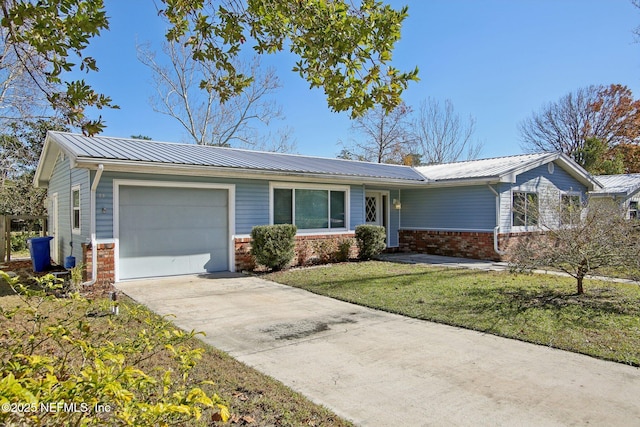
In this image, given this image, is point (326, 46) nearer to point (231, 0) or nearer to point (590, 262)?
point (231, 0)

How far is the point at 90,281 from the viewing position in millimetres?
8492

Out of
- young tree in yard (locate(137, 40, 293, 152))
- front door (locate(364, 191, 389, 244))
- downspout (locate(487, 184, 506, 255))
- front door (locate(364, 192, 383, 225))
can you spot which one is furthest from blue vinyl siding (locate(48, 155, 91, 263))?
young tree in yard (locate(137, 40, 293, 152))

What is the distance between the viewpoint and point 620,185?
19.5 metres

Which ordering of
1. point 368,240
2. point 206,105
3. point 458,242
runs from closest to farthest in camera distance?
point 368,240 → point 458,242 → point 206,105

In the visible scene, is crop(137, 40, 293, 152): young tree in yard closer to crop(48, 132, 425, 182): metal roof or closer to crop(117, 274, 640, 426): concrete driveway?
crop(48, 132, 425, 182): metal roof

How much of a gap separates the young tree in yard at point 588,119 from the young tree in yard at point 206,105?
2282 cm

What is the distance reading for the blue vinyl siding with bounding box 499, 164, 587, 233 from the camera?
526 inches

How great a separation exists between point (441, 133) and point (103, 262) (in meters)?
26.8

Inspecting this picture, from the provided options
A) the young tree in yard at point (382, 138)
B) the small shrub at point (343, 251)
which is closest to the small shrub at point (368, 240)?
the small shrub at point (343, 251)

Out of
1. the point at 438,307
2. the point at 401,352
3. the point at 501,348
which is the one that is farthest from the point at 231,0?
the point at 438,307

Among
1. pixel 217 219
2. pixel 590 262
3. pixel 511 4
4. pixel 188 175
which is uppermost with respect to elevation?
pixel 511 4

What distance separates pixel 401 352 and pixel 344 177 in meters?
7.96

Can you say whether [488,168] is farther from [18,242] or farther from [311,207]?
[18,242]

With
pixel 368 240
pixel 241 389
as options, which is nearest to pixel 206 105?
pixel 368 240
